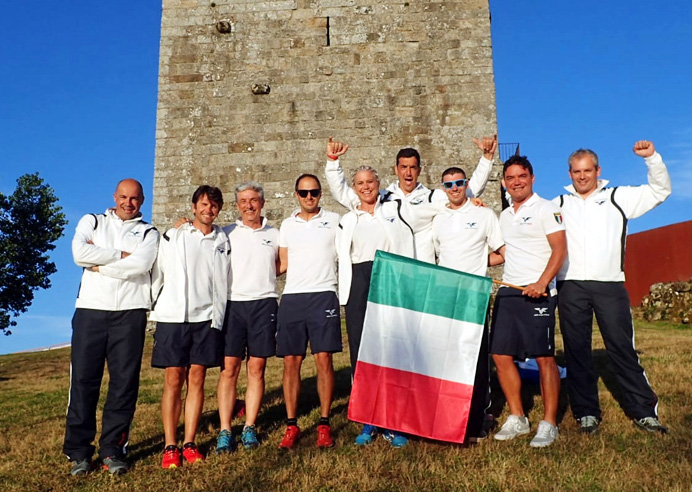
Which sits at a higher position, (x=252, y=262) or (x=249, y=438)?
(x=252, y=262)

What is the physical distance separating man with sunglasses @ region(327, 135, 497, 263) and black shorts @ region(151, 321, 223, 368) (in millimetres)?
1519

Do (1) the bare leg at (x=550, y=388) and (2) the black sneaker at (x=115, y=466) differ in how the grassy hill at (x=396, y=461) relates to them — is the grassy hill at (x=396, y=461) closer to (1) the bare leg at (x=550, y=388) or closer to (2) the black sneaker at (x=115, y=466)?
(2) the black sneaker at (x=115, y=466)

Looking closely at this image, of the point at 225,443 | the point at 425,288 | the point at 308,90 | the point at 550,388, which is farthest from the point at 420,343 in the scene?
the point at 308,90

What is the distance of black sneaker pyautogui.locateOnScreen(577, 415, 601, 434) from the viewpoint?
4.21 meters

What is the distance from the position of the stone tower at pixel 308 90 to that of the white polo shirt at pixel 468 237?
675 cm

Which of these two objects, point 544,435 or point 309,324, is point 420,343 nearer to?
point 309,324

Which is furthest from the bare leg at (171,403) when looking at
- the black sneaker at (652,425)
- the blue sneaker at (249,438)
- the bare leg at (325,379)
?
the black sneaker at (652,425)

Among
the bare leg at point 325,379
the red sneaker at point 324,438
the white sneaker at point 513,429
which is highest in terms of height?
the bare leg at point 325,379

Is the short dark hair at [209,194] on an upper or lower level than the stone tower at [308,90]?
lower

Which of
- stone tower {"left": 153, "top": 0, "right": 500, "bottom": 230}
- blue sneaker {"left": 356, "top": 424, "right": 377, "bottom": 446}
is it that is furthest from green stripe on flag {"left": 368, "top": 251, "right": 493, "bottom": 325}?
stone tower {"left": 153, "top": 0, "right": 500, "bottom": 230}

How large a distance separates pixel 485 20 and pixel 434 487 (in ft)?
32.6

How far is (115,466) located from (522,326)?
115 inches

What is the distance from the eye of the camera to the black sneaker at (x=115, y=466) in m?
3.91

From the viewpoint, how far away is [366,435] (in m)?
4.24
